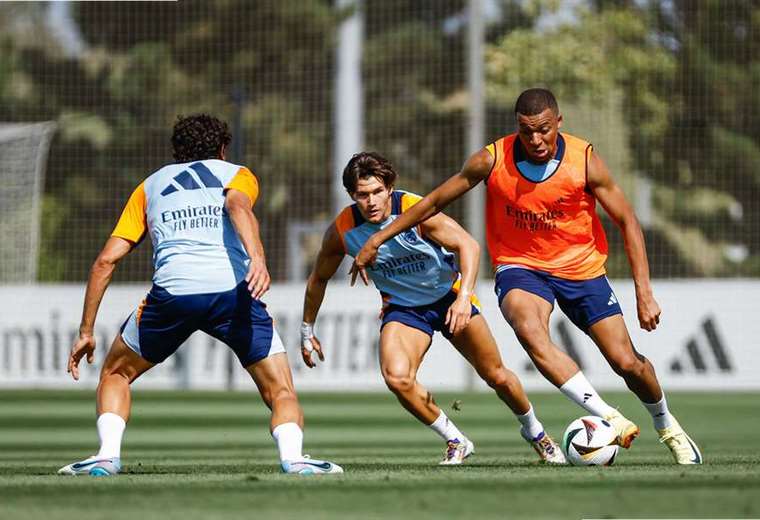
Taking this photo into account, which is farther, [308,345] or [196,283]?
[308,345]

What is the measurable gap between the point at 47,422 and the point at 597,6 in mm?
23081

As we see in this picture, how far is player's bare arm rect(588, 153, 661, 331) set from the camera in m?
8.45

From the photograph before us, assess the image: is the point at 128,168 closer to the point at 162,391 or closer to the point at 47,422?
the point at 162,391

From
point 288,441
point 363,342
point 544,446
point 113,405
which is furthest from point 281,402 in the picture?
point 363,342

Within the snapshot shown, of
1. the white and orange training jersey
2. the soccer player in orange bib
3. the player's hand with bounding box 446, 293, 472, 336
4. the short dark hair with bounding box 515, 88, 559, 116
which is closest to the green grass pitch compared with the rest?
the soccer player in orange bib

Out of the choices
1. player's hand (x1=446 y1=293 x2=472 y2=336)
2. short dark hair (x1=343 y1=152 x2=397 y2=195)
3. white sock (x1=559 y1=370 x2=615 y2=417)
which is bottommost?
white sock (x1=559 y1=370 x2=615 y2=417)

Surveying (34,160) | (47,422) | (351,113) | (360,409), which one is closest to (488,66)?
(351,113)

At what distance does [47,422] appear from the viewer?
1638 centimetres

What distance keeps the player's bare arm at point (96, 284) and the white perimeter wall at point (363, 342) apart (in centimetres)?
1405

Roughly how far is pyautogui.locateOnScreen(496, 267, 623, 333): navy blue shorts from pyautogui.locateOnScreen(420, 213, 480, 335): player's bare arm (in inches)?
11.0

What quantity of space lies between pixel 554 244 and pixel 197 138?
233 centimetres

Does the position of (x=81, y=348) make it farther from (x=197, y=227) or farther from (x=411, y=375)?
(x=411, y=375)

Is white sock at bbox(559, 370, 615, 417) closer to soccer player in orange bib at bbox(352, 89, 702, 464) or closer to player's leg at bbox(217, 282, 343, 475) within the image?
soccer player in orange bib at bbox(352, 89, 702, 464)

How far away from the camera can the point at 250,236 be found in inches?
305
